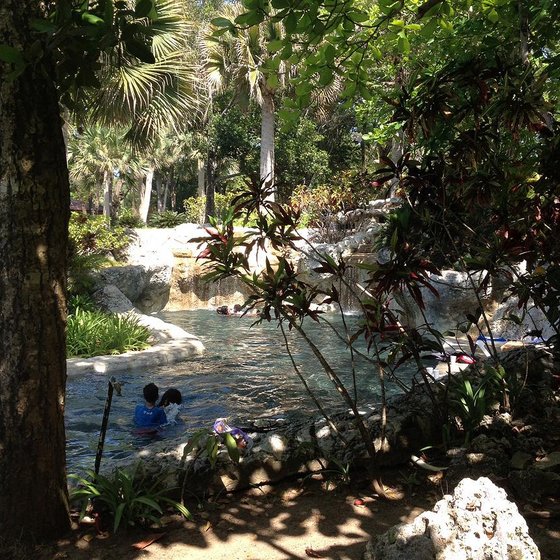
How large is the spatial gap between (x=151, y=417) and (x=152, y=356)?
3.62 meters

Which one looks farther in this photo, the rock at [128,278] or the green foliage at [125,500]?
the rock at [128,278]

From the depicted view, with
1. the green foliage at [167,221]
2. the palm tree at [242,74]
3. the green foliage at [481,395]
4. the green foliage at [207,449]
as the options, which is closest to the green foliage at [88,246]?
the palm tree at [242,74]

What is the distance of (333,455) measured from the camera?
12.3 feet

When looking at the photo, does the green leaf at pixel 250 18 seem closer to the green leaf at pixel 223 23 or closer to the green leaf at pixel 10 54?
the green leaf at pixel 223 23

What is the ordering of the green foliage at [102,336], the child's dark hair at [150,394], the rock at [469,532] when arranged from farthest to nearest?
the green foliage at [102,336]
the child's dark hair at [150,394]
the rock at [469,532]

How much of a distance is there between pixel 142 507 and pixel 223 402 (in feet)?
16.0

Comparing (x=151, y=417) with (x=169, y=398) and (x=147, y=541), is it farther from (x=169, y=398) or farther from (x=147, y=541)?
(x=147, y=541)

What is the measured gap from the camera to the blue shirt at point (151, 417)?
6703mm

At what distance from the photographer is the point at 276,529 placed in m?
3.15

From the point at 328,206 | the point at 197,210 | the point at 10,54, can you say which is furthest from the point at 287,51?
the point at 197,210

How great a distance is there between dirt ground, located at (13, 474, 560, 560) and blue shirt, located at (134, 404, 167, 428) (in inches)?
130

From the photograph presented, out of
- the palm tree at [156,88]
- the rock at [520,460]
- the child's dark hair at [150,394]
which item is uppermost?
the palm tree at [156,88]

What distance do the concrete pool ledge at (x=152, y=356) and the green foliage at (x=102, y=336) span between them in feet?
1.19

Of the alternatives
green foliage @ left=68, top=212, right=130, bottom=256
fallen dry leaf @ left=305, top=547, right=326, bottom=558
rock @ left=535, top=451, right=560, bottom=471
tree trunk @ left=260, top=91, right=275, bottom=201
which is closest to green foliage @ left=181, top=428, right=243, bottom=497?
fallen dry leaf @ left=305, top=547, right=326, bottom=558
